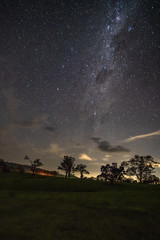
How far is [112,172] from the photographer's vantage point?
77.7m

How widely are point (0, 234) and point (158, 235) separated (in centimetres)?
1143

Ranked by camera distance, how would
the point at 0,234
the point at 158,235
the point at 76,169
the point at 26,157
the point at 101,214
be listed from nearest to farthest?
the point at 0,234 → the point at 158,235 → the point at 101,214 → the point at 26,157 → the point at 76,169

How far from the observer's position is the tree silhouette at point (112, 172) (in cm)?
7738

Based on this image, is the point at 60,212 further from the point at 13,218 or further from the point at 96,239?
the point at 96,239

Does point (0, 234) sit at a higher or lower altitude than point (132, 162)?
lower

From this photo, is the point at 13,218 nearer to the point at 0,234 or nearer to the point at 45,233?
the point at 0,234

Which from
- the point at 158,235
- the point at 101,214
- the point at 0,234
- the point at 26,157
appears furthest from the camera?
the point at 26,157

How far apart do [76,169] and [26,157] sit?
36.3 m

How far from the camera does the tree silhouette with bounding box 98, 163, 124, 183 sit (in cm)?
7738

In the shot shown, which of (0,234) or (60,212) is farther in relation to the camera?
(60,212)

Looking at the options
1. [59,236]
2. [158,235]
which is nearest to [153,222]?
[158,235]

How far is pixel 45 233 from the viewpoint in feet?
37.7

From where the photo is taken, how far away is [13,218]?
14.4m

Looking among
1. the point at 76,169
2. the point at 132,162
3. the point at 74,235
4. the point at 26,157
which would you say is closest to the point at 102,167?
the point at 132,162
